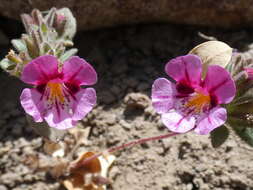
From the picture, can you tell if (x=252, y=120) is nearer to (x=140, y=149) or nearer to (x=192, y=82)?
(x=192, y=82)

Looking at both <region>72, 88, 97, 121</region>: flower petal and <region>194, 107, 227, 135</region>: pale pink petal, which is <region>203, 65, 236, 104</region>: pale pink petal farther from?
<region>72, 88, 97, 121</region>: flower petal

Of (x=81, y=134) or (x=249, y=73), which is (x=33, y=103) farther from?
(x=249, y=73)

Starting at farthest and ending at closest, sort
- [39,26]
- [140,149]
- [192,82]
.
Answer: [140,149], [39,26], [192,82]

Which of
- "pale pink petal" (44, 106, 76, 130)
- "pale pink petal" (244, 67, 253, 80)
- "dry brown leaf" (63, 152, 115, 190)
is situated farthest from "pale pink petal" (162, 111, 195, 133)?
"dry brown leaf" (63, 152, 115, 190)

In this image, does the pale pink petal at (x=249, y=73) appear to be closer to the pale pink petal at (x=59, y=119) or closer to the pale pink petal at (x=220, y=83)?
the pale pink petal at (x=220, y=83)

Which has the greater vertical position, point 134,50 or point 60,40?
point 60,40

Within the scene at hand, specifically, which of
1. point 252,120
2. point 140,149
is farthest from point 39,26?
point 252,120
